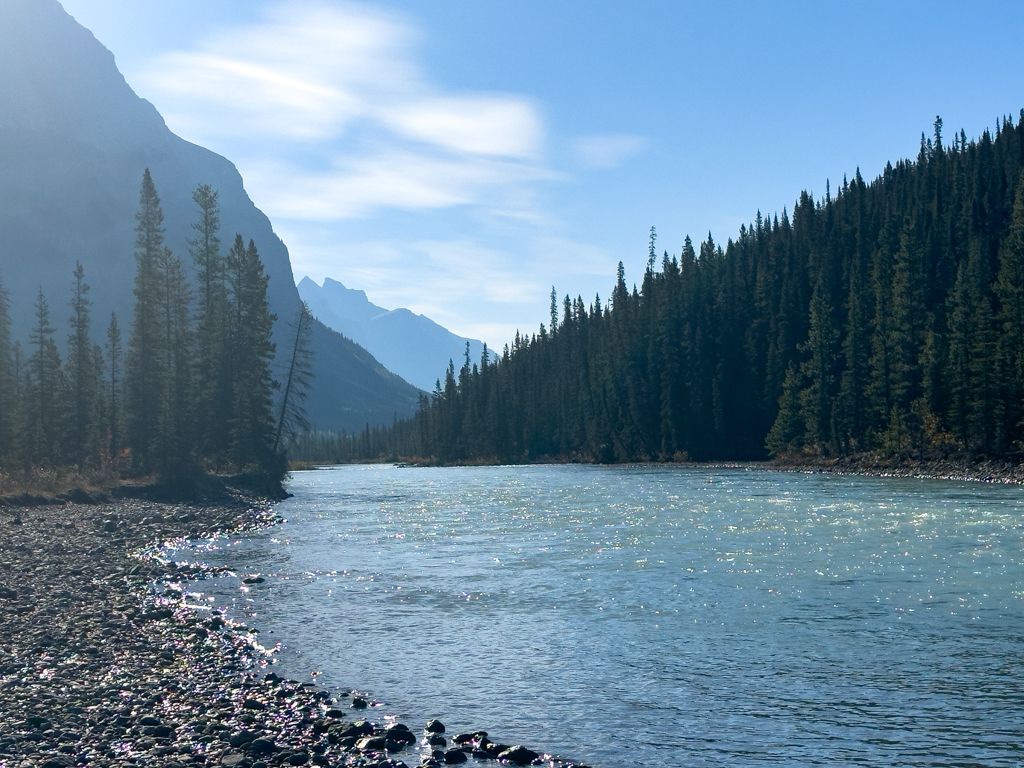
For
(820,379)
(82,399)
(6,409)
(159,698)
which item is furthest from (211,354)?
(820,379)

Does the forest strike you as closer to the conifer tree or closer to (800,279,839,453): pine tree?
(800,279,839,453): pine tree

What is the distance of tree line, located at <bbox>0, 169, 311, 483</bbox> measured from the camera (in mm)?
57688

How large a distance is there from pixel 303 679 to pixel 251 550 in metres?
18.7

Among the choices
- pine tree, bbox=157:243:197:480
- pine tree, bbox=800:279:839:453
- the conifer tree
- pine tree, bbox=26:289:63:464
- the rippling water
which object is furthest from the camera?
pine tree, bbox=800:279:839:453

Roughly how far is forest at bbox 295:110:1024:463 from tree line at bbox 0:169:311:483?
2374 inches

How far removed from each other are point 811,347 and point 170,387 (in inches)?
3083

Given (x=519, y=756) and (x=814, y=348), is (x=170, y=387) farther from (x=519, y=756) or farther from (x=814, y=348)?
(x=814, y=348)

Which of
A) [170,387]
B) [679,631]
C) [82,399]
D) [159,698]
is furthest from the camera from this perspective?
[82,399]

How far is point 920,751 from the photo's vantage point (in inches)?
431

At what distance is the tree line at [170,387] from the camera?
57688mm

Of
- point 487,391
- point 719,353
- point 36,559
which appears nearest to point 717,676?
point 36,559

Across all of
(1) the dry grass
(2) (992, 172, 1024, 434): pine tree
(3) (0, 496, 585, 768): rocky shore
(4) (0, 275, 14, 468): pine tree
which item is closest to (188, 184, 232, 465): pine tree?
(1) the dry grass

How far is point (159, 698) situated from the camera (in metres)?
13.3

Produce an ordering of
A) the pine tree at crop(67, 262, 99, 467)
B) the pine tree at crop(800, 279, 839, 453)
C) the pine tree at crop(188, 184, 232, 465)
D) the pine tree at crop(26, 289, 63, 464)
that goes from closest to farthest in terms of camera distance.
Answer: the pine tree at crop(26, 289, 63, 464)
the pine tree at crop(188, 184, 232, 465)
the pine tree at crop(67, 262, 99, 467)
the pine tree at crop(800, 279, 839, 453)
